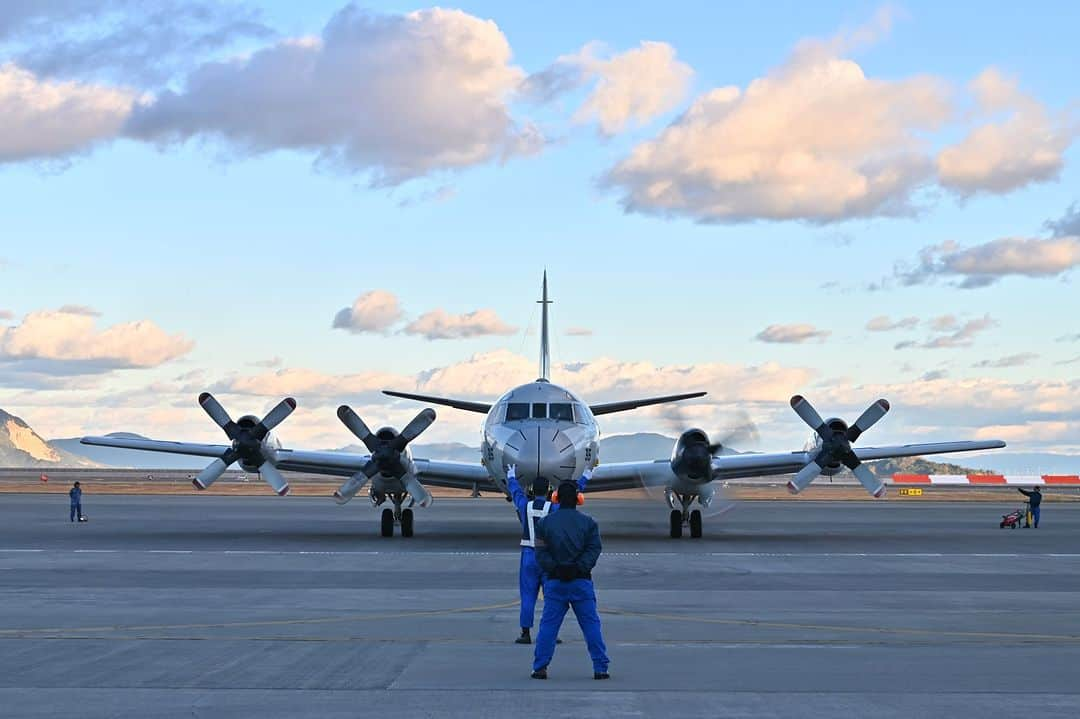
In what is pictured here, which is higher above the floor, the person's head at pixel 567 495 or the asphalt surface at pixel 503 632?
the person's head at pixel 567 495

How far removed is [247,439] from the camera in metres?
34.4

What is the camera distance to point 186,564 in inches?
958

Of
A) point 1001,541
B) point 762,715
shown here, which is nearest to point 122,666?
point 762,715

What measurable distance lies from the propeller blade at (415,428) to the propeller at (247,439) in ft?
10.0

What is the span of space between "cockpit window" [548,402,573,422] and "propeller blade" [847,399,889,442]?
313 inches

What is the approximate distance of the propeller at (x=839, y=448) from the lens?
1359 inches

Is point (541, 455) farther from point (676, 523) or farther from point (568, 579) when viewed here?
point (568, 579)

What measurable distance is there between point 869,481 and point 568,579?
24.4 metres

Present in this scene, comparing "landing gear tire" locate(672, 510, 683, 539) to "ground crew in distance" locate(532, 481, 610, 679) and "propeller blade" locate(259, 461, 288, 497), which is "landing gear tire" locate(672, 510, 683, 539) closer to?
"propeller blade" locate(259, 461, 288, 497)

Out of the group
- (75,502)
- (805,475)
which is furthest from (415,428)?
(75,502)

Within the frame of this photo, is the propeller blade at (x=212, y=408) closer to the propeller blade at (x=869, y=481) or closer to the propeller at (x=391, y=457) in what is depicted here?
the propeller at (x=391, y=457)

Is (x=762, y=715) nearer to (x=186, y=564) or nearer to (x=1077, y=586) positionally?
(x=1077, y=586)

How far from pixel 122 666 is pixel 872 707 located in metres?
6.48

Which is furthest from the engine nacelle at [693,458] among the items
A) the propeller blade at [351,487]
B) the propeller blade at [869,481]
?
the propeller blade at [351,487]
